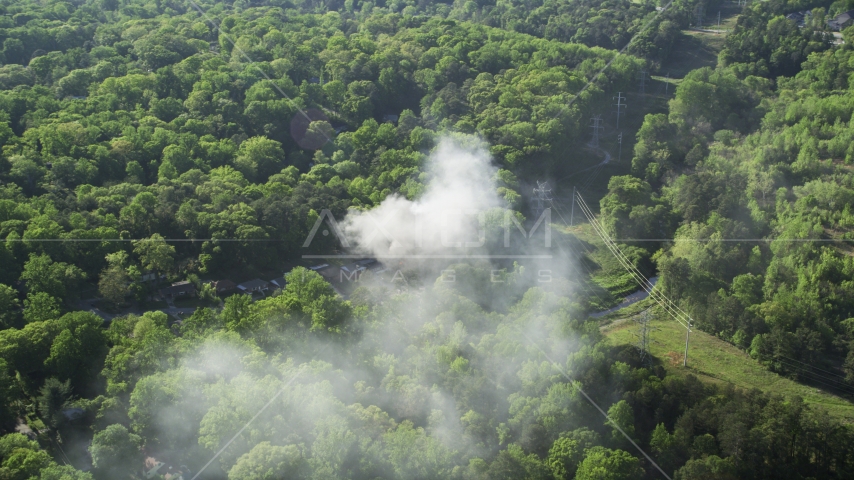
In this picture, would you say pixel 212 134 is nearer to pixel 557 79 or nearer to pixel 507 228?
pixel 507 228

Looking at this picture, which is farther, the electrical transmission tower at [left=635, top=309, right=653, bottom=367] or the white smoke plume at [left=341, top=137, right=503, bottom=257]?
the white smoke plume at [left=341, top=137, right=503, bottom=257]

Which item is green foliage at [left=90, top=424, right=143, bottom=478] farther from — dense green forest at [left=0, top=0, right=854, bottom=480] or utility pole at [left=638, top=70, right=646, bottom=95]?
utility pole at [left=638, top=70, right=646, bottom=95]

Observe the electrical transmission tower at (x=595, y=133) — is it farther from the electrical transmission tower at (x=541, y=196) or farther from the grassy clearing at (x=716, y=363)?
the grassy clearing at (x=716, y=363)

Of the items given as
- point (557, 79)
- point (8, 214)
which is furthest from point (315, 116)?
point (8, 214)

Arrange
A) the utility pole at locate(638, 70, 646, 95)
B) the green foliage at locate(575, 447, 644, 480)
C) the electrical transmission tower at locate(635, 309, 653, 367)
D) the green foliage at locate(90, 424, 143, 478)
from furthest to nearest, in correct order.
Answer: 1. the utility pole at locate(638, 70, 646, 95)
2. the electrical transmission tower at locate(635, 309, 653, 367)
3. the green foliage at locate(90, 424, 143, 478)
4. the green foliage at locate(575, 447, 644, 480)

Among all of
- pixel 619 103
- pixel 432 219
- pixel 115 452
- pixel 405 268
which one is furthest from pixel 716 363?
pixel 619 103

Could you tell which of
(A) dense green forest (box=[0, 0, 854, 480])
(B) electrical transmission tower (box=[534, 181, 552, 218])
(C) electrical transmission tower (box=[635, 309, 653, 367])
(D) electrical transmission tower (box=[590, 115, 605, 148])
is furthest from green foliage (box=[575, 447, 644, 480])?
(D) electrical transmission tower (box=[590, 115, 605, 148])

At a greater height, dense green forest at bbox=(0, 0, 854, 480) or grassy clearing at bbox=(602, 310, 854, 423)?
dense green forest at bbox=(0, 0, 854, 480)
